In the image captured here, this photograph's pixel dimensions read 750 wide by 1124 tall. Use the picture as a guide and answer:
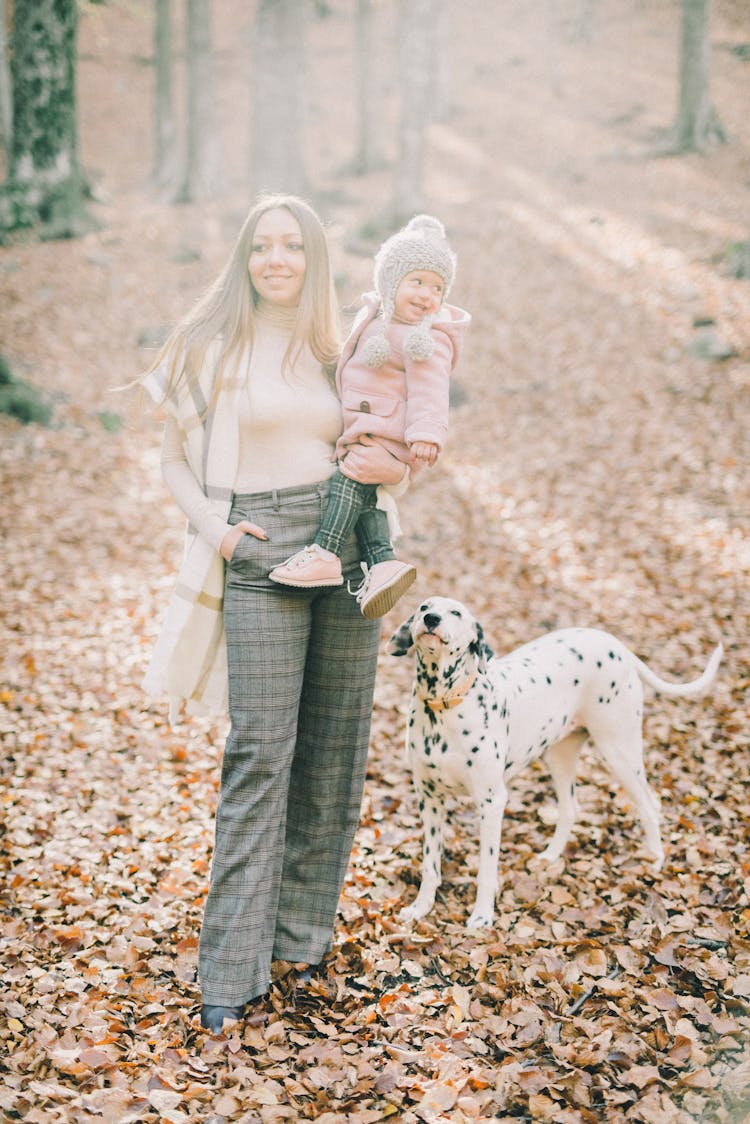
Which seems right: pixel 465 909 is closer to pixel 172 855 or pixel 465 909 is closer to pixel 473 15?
pixel 172 855

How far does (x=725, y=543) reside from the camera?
7430mm

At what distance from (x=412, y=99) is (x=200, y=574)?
1289 centimetres

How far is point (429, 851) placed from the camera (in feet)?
13.3

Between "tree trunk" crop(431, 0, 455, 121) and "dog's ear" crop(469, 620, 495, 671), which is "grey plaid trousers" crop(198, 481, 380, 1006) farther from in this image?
"tree trunk" crop(431, 0, 455, 121)

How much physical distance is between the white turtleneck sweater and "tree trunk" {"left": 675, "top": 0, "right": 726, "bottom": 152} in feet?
56.3

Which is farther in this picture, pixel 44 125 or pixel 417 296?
pixel 44 125

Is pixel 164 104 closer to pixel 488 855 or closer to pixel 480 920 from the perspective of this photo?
pixel 488 855

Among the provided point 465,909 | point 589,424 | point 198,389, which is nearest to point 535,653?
point 465,909

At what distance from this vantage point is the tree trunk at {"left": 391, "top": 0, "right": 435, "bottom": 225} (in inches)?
535

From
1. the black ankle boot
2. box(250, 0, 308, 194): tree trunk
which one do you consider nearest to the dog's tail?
the black ankle boot

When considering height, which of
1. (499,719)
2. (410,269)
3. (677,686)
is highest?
(410,269)

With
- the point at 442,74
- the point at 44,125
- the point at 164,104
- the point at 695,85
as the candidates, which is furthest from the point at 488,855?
the point at 442,74

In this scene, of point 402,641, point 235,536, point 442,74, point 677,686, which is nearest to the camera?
point 235,536

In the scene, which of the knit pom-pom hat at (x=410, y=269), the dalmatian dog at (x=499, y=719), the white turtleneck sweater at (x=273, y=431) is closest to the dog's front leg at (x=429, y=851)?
the dalmatian dog at (x=499, y=719)
